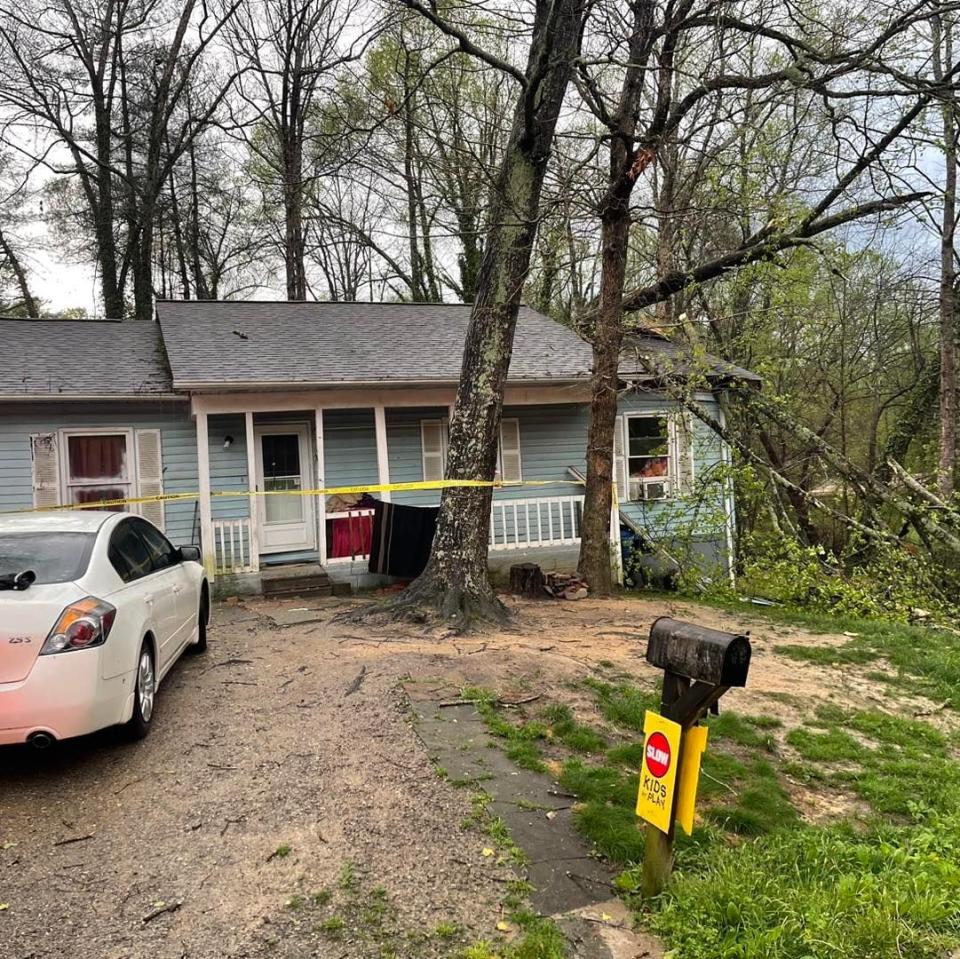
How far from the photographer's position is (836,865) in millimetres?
2912

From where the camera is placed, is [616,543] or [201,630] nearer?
[201,630]

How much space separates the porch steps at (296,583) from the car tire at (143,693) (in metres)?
5.38

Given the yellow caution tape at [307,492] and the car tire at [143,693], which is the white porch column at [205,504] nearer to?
the yellow caution tape at [307,492]

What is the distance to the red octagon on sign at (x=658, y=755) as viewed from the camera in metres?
2.68

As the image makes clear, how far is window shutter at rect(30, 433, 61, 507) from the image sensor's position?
414 inches

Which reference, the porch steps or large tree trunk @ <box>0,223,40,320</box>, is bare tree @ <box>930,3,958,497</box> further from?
large tree trunk @ <box>0,223,40,320</box>

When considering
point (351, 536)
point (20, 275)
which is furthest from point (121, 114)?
point (351, 536)

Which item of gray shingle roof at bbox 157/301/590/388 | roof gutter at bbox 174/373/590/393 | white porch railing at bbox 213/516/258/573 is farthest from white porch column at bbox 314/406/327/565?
white porch railing at bbox 213/516/258/573

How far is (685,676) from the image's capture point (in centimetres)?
265

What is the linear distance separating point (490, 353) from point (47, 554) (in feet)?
15.3

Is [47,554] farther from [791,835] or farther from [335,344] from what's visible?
[335,344]

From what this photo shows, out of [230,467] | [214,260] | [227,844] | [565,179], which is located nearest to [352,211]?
[214,260]

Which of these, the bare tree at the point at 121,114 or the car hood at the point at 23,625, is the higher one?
the bare tree at the point at 121,114

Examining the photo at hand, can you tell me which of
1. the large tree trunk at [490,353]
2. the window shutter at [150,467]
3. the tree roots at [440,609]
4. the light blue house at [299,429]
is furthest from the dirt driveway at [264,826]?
the window shutter at [150,467]
